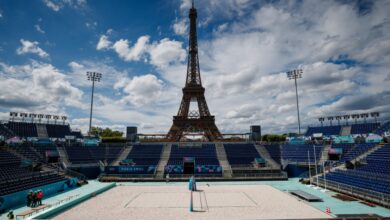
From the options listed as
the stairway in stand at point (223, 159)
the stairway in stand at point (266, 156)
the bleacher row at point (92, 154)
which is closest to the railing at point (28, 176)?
the bleacher row at point (92, 154)

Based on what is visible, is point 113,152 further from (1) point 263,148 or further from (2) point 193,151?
(1) point 263,148

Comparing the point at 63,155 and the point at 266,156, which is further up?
the point at 63,155

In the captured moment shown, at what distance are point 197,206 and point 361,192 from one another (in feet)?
50.4

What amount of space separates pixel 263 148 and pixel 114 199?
32402 millimetres

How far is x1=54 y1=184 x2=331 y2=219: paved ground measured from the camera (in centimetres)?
1616

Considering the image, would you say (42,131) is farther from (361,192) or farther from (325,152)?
(361,192)

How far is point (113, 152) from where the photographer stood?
1730 inches

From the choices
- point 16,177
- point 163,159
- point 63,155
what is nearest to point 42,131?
point 63,155

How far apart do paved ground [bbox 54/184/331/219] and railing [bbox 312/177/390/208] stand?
18.9 feet

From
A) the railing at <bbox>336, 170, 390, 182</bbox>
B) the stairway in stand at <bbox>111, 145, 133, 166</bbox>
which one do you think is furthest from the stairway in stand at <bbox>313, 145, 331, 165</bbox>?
the stairway in stand at <bbox>111, 145, 133, 166</bbox>

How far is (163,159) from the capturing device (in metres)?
41.3

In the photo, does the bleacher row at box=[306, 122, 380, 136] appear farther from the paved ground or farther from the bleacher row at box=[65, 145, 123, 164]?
the bleacher row at box=[65, 145, 123, 164]

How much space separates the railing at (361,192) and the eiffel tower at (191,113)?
90.9ft

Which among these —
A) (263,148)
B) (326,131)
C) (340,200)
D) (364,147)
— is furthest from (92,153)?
(326,131)
